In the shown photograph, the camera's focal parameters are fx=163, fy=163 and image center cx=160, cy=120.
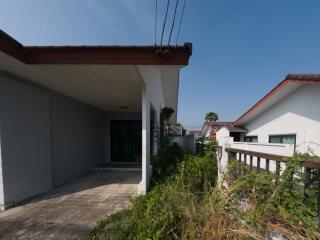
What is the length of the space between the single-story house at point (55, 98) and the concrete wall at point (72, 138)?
0.03m

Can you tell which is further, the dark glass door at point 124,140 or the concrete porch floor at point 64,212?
the dark glass door at point 124,140

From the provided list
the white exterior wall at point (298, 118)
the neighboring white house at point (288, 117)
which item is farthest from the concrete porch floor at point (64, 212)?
the white exterior wall at point (298, 118)

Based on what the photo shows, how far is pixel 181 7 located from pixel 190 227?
3.37 m

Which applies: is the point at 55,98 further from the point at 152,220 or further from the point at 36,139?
the point at 152,220

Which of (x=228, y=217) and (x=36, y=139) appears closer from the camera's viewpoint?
(x=228, y=217)

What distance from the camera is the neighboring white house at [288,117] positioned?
4828mm

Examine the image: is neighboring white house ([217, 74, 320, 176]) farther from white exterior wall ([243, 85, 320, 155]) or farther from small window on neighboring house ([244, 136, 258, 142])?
small window on neighboring house ([244, 136, 258, 142])

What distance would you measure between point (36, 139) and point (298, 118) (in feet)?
27.4

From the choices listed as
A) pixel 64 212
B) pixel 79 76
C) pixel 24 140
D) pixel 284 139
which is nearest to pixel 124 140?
pixel 24 140

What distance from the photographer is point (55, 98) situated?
4.46m

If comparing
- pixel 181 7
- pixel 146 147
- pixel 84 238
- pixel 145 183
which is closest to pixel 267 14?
pixel 181 7

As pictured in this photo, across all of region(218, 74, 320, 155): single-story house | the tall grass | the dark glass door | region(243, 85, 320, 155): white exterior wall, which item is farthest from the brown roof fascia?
the dark glass door

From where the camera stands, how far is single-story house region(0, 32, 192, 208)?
105 inches

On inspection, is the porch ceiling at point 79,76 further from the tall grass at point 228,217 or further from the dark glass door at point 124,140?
the dark glass door at point 124,140
